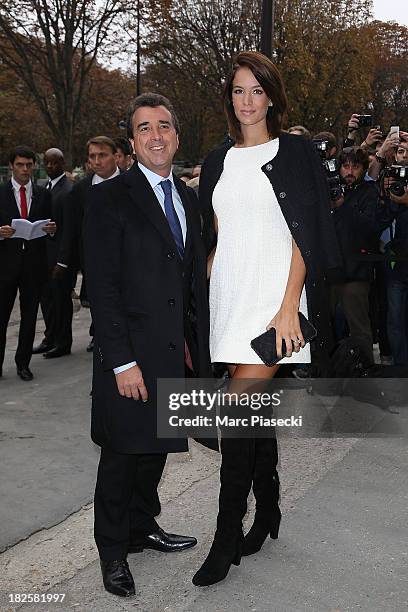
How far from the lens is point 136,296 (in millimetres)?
3279

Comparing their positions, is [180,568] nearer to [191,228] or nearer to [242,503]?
[242,503]

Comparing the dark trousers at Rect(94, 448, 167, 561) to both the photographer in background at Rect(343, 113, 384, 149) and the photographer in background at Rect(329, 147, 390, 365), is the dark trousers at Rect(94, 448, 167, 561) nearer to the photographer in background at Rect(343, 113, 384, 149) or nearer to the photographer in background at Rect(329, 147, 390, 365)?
the photographer in background at Rect(329, 147, 390, 365)

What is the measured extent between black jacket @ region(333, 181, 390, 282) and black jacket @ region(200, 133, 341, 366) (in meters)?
3.16

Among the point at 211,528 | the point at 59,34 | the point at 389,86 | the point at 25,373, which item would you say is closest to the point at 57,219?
the point at 25,373

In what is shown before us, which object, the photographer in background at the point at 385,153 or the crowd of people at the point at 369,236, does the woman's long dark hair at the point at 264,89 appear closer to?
the crowd of people at the point at 369,236

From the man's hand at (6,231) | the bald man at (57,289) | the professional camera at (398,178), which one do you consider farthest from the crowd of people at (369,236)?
the bald man at (57,289)

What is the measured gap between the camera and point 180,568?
11.8ft

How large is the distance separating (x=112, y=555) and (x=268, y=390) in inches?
34.7

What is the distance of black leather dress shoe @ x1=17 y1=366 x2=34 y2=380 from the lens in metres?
7.19

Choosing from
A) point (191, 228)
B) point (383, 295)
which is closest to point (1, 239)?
point (383, 295)

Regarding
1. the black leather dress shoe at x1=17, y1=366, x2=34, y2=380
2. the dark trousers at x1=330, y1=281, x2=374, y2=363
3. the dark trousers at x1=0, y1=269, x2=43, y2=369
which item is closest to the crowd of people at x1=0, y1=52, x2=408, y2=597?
the dark trousers at x1=330, y1=281, x2=374, y2=363

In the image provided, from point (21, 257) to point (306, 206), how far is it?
14.6 feet

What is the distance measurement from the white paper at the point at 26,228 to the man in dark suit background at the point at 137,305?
4.01 m

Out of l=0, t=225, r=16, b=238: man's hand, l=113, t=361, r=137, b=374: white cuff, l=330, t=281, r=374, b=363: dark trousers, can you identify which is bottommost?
l=330, t=281, r=374, b=363: dark trousers
